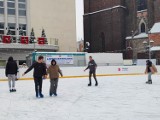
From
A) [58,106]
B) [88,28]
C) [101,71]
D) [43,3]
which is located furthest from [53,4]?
[58,106]

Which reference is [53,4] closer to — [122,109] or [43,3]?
[43,3]

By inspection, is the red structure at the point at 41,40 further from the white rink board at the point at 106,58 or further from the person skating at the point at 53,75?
the person skating at the point at 53,75

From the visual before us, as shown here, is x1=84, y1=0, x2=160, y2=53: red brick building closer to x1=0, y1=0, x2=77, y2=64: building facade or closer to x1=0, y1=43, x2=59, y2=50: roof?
x1=0, y1=0, x2=77, y2=64: building facade

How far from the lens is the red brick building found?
5112 cm

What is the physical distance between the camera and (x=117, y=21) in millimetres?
53281

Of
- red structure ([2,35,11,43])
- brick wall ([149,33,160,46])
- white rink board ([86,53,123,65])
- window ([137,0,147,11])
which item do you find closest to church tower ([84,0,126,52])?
window ([137,0,147,11])

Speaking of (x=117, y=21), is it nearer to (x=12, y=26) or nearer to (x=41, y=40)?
(x=12, y=26)

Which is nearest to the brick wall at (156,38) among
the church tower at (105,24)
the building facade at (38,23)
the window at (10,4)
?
the church tower at (105,24)

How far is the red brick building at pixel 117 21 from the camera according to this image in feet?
168

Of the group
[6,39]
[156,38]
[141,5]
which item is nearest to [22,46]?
[6,39]

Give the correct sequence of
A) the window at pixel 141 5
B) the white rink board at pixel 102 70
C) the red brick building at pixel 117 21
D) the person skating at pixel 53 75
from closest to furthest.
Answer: the person skating at pixel 53 75
the white rink board at pixel 102 70
the red brick building at pixel 117 21
the window at pixel 141 5

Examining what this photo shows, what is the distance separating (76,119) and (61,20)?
39060 millimetres

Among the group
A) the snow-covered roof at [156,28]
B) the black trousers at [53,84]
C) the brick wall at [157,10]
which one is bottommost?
the black trousers at [53,84]

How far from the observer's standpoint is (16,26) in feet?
137
